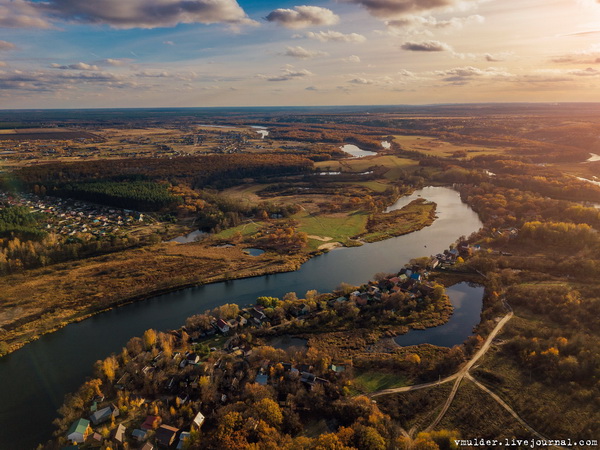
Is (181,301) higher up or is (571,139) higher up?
(571,139)

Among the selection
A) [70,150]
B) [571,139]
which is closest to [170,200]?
[70,150]

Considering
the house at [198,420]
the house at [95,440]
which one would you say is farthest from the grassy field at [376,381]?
the house at [95,440]

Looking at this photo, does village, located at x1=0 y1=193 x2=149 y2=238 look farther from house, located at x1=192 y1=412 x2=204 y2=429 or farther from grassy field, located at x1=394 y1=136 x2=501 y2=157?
grassy field, located at x1=394 y1=136 x2=501 y2=157

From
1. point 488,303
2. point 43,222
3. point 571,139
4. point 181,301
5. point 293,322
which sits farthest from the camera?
point 571,139

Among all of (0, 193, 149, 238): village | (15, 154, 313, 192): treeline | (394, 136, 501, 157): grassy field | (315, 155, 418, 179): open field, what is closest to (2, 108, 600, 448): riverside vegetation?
(0, 193, 149, 238): village

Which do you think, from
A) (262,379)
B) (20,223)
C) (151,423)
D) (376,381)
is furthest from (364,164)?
(151,423)

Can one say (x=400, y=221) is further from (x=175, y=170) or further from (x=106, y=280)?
(x=175, y=170)

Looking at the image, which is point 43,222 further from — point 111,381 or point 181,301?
point 111,381
